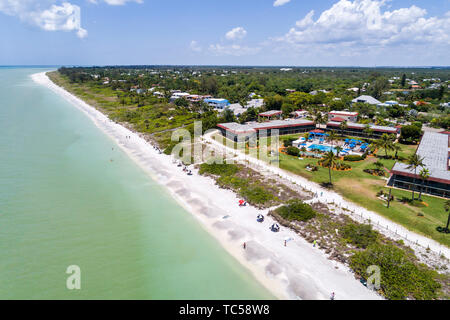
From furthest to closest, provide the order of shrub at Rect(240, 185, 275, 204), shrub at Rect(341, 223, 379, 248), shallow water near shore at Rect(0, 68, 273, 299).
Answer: shrub at Rect(240, 185, 275, 204) < shrub at Rect(341, 223, 379, 248) < shallow water near shore at Rect(0, 68, 273, 299)

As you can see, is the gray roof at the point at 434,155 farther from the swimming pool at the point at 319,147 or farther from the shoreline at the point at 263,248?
the shoreline at the point at 263,248

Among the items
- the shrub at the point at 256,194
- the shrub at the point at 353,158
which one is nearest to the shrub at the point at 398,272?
the shrub at the point at 256,194

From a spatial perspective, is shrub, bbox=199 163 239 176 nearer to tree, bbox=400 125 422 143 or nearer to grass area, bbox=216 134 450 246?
grass area, bbox=216 134 450 246

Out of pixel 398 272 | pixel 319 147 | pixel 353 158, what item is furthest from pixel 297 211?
pixel 319 147

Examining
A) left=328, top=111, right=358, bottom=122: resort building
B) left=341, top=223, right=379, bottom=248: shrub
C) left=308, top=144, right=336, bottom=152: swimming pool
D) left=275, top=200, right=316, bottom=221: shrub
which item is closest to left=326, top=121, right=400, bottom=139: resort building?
left=328, top=111, right=358, bottom=122: resort building
